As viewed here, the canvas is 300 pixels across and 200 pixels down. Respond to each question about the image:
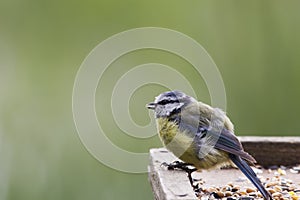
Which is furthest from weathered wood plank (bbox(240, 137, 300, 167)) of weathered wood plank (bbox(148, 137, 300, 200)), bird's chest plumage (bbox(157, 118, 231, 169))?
bird's chest plumage (bbox(157, 118, 231, 169))

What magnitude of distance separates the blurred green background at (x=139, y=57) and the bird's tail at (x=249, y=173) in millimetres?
2389

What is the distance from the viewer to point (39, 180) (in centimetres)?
459

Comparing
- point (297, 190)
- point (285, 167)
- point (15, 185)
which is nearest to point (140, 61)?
point (15, 185)

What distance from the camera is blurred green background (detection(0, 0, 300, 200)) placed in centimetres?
495

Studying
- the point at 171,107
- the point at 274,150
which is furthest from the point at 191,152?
the point at 274,150

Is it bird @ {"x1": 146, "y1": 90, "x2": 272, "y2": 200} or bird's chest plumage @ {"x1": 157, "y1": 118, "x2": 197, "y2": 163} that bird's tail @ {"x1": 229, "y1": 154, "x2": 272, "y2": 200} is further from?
bird's chest plumage @ {"x1": 157, "y1": 118, "x2": 197, "y2": 163}

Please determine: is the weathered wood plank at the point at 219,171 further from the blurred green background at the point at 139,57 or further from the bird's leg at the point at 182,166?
the blurred green background at the point at 139,57

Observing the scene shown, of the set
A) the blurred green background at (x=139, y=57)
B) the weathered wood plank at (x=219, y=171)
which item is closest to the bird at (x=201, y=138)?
the weathered wood plank at (x=219, y=171)

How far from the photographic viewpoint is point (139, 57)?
17.3ft

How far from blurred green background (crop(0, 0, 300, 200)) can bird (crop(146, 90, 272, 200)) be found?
7.27 feet

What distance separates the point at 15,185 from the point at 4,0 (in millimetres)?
1722

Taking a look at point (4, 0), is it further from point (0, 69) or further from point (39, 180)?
point (39, 180)

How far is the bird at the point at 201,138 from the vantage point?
2480 millimetres

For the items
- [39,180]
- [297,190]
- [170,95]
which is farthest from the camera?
[39,180]
